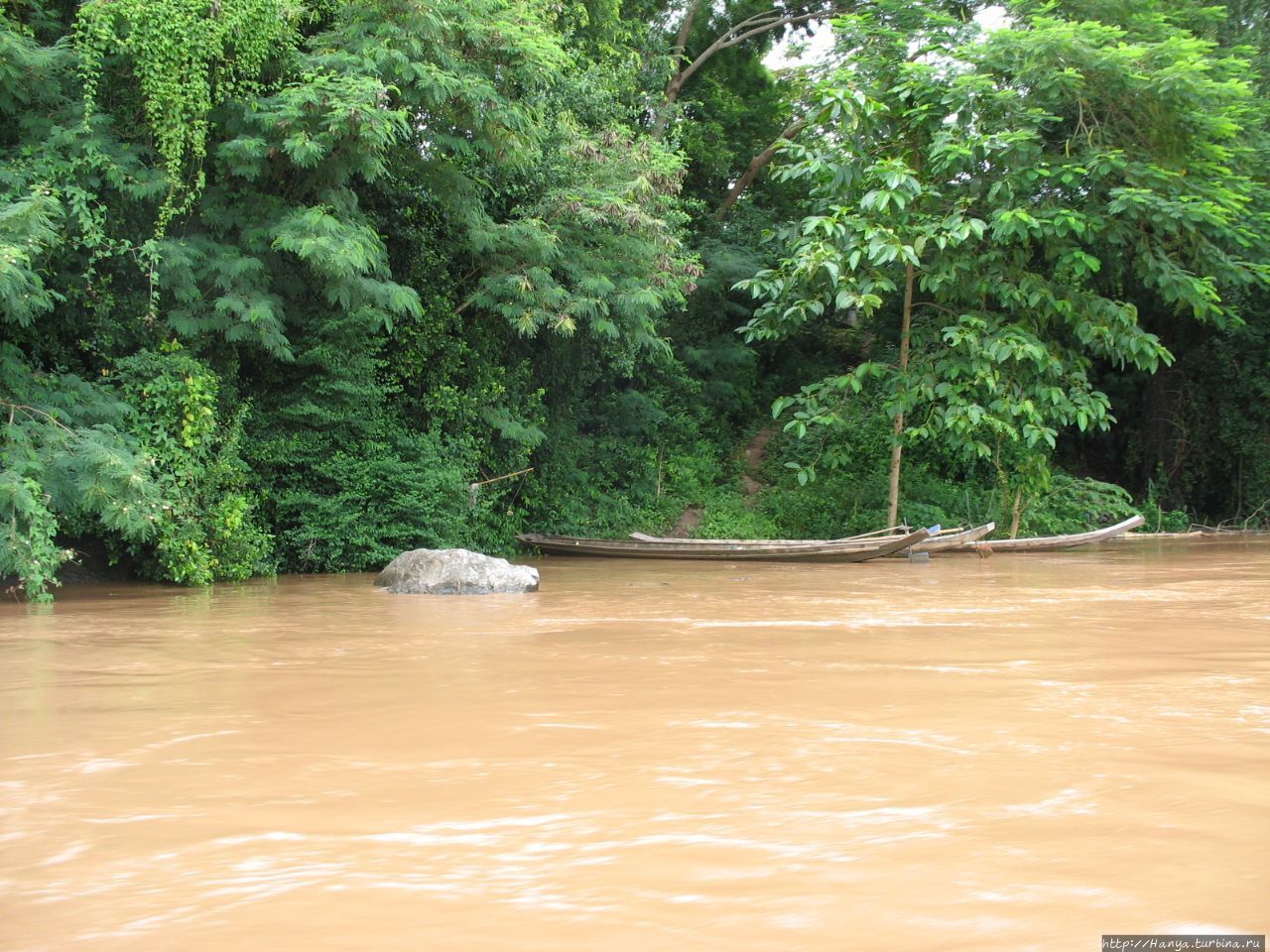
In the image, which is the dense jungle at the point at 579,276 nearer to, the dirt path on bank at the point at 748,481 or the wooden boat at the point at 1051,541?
the dirt path on bank at the point at 748,481

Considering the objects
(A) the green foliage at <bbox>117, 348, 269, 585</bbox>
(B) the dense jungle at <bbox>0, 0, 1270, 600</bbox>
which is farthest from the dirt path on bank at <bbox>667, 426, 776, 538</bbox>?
(A) the green foliage at <bbox>117, 348, 269, 585</bbox>

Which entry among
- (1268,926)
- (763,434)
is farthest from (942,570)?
(1268,926)

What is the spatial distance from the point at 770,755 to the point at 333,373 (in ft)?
30.4

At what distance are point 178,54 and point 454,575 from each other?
5.02 m

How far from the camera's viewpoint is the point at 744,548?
13.4 meters

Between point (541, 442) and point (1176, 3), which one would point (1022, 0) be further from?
point (541, 442)

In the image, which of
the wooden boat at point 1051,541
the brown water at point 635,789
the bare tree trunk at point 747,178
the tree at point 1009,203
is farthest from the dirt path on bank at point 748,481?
the brown water at point 635,789

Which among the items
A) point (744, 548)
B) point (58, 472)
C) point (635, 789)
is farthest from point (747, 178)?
point (635, 789)

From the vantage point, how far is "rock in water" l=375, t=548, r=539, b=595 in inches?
379

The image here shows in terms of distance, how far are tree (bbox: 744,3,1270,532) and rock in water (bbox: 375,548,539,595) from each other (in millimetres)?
5703

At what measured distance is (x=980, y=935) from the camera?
2271mm

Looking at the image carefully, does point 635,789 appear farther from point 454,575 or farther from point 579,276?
point 579,276

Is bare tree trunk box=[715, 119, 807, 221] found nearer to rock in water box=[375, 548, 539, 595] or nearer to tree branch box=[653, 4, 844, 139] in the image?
tree branch box=[653, 4, 844, 139]

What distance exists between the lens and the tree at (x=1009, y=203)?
13.2 metres
